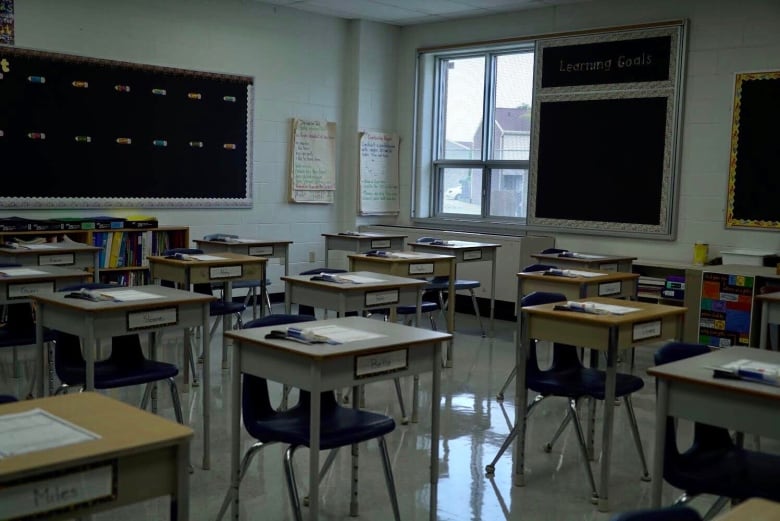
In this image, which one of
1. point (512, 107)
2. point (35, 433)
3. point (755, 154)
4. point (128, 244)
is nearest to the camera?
point (35, 433)

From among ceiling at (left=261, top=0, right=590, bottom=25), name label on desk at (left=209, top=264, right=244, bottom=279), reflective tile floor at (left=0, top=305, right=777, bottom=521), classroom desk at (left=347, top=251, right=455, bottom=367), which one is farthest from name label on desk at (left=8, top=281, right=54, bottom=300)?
ceiling at (left=261, top=0, right=590, bottom=25)

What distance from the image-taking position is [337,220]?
31.5 ft

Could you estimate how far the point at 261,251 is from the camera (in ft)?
23.0

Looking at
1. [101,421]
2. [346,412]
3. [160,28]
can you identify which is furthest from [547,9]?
[101,421]

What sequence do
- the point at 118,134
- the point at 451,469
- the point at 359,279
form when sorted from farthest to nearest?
the point at 118,134
the point at 359,279
the point at 451,469

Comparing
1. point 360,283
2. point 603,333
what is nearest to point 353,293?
point 360,283

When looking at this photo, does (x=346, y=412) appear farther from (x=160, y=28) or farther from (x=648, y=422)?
(x=160, y=28)

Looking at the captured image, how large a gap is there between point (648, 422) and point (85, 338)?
3.20m

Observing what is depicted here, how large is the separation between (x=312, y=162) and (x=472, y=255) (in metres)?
2.64

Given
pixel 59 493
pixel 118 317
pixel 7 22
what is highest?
pixel 7 22

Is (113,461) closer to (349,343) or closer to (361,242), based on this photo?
(349,343)

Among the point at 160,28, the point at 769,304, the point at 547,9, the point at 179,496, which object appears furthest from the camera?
the point at 547,9

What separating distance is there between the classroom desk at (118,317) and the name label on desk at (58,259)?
216 centimetres

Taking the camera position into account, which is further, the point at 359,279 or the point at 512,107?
the point at 512,107
